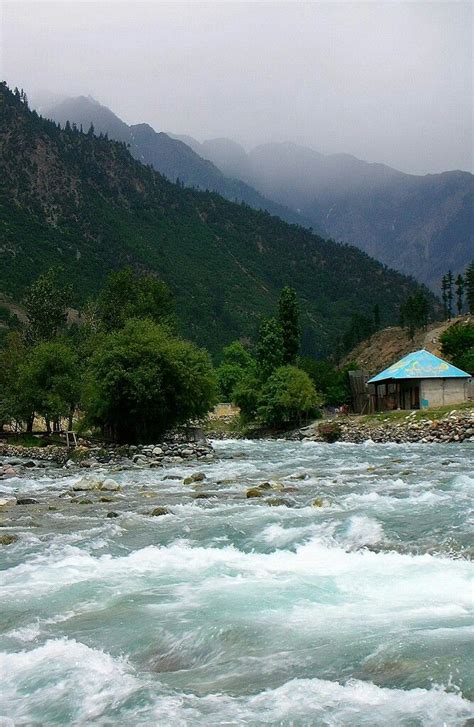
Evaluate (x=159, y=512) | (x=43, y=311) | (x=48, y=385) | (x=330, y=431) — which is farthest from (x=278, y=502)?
(x=43, y=311)

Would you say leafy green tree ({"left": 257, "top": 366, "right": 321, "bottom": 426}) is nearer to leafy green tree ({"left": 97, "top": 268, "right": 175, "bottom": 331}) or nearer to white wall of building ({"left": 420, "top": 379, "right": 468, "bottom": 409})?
white wall of building ({"left": 420, "top": 379, "right": 468, "bottom": 409})

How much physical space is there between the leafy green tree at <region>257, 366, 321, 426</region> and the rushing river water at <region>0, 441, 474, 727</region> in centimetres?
3976

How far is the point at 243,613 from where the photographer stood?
27.6 ft

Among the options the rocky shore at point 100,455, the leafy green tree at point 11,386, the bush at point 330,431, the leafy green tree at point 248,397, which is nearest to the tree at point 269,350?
the leafy green tree at point 248,397

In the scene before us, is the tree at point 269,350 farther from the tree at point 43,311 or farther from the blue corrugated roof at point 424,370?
the tree at point 43,311

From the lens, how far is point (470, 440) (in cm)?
3862

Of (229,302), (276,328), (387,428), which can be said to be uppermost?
(229,302)

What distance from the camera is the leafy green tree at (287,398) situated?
56.9m

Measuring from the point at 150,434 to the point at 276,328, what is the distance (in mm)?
27276

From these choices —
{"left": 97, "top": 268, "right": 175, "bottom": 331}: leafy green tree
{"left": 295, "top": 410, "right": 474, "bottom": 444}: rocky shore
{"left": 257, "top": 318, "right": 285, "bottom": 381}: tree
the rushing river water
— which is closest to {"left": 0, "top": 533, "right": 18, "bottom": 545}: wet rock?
the rushing river water

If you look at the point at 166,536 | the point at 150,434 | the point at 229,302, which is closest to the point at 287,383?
the point at 150,434

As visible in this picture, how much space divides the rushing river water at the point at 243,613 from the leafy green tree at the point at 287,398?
3976 cm

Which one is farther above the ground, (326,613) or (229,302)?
(229,302)

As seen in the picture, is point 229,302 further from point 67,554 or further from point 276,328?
point 67,554
